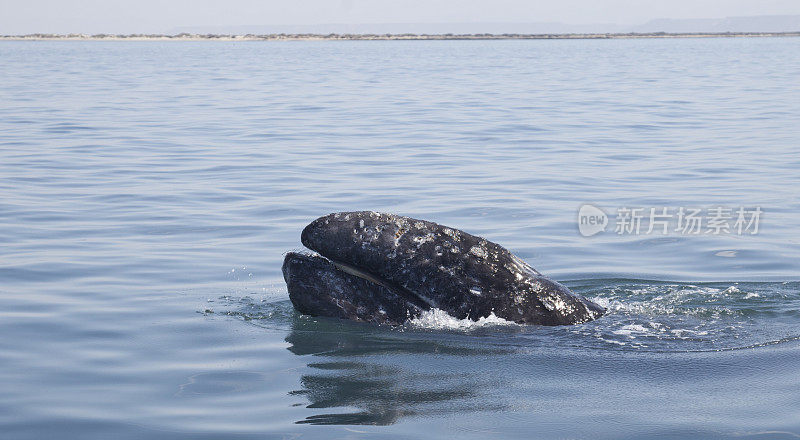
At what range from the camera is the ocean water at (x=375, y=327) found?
23.5 ft

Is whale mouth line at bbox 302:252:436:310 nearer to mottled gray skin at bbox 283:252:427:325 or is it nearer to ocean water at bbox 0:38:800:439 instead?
mottled gray skin at bbox 283:252:427:325

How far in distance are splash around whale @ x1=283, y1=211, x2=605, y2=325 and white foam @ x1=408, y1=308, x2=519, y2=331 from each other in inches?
1.8

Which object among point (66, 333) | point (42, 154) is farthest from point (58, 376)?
point (42, 154)

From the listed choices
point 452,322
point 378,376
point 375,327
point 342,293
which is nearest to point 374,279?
point 342,293

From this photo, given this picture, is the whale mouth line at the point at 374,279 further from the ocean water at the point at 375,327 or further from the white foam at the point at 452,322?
the ocean water at the point at 375,327

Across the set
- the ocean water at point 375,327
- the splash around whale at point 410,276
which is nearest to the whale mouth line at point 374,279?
the splash around whale at point 410,276

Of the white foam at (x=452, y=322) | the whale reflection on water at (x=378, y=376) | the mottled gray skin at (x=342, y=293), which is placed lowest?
the whale reflection on water at (x=378, y=376)

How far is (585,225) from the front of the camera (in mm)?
14945

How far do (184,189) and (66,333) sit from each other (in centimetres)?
874

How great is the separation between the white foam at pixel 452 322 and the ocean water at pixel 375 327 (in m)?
0.02

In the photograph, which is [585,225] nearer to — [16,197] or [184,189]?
[184,189]

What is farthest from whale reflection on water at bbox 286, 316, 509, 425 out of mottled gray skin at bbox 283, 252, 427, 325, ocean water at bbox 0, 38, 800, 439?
mottled gray skin at bbox 283, 252, 427, 325

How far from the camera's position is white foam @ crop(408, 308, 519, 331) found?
8969 millimetres

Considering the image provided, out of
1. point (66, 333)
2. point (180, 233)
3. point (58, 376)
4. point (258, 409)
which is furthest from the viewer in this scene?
point (180, 233)
